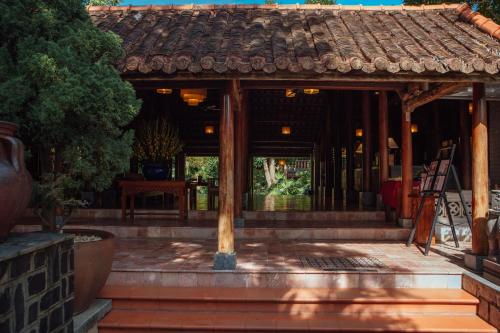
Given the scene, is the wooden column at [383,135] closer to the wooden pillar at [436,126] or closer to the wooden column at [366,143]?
the wooden column at [366,143]

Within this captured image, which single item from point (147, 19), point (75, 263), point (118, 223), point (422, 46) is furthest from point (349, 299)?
point (147, 19)

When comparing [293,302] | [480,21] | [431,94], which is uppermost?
[480,21]

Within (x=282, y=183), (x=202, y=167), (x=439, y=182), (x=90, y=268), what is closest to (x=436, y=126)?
(x=439, y=182)

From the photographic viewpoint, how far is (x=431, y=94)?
225 inches

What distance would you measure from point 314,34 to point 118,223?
14.9ft

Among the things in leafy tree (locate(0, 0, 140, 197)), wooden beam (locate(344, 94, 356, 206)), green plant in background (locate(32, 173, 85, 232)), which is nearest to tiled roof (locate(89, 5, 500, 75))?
leafy tree (locate(0, 0, 140, 197))

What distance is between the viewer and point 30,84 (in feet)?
10.4

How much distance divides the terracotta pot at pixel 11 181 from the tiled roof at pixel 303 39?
1.98 m

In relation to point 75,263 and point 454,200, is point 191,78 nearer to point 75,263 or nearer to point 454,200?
point 75,263

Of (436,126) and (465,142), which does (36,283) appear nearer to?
(465,142)

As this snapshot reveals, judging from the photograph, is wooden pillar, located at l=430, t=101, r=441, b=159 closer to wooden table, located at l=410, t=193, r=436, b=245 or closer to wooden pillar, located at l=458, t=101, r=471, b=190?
wooden pillar, located at l=458, t=101, r=471, b=190

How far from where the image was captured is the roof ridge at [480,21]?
5202 mm

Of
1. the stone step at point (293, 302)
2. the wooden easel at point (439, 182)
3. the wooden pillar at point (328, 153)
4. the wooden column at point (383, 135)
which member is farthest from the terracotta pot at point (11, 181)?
the wooden pillar at point (328, 153)

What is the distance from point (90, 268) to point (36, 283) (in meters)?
0.89
